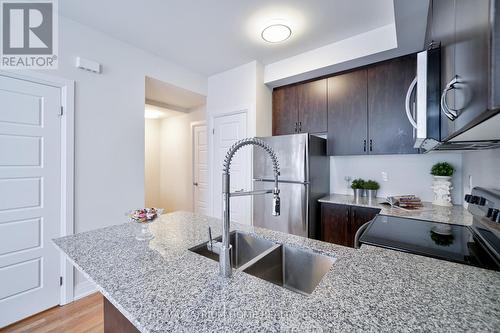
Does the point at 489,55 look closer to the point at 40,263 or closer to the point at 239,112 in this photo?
the point at 239,112

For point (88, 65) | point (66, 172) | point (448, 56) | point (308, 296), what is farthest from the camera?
point (88, 65)

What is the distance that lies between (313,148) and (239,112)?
46.1 inches

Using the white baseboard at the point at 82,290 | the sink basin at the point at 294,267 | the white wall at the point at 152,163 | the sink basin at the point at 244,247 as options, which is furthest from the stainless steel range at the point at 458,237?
the white wall at the point at 152,163

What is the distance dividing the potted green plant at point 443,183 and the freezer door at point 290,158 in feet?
4.26

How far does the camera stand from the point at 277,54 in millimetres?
2676

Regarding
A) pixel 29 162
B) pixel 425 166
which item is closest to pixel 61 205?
pixel 29 162

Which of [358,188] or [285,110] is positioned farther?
[285,110]

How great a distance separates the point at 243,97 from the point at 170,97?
137cm

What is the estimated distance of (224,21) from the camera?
2059mm

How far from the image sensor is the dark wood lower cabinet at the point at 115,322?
3.00 ft

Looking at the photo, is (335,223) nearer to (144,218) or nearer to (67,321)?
(144,218)

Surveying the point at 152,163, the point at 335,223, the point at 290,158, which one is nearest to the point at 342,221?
the point at 335,223

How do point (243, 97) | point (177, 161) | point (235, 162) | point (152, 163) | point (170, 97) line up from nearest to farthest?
point (243, 97) → point (235, 162) → point (170, 97) → point (177, 161) → point (152, 163)

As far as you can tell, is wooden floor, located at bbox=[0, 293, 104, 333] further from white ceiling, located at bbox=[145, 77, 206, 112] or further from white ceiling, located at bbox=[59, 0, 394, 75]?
white ceiling, located at bbox=[59, 0, 394, 75]
